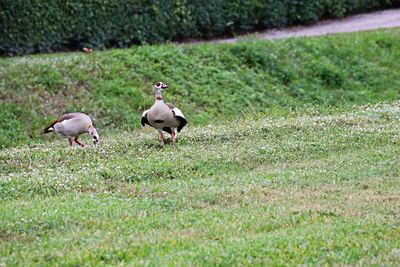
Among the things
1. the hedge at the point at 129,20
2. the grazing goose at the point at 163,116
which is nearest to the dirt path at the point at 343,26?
the hedge at the point at 129,20

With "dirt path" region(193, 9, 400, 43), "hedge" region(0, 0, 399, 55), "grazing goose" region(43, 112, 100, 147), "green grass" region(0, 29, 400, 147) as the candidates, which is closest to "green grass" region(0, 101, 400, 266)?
"grazing goose" region(43, 112, 100, 147)

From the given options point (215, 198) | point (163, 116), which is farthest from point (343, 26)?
point (215, 198)

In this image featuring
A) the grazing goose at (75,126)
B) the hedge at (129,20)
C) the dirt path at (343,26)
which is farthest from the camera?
the dirt path at (343,26)

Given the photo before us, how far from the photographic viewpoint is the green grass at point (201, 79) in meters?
19.0

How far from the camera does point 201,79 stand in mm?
21312

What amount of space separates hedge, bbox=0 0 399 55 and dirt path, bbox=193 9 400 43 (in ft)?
1.13

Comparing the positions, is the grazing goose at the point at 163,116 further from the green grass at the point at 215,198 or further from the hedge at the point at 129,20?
the hedge at the point at 129,20

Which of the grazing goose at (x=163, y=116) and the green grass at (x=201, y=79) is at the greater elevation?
the grazing goose at (x=163, y=116)

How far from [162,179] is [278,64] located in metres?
12.5

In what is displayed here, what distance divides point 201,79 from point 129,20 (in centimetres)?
335

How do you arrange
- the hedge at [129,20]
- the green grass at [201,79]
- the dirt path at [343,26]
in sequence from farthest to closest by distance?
1. the dirt path at [343,26]
2. the hedge at [129,20]
3. the green grass at [201,79]

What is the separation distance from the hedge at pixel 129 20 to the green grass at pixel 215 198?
8.54 metres

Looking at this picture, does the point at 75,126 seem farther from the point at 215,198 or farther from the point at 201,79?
the point at 201,79

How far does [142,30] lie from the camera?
77.7 ft
